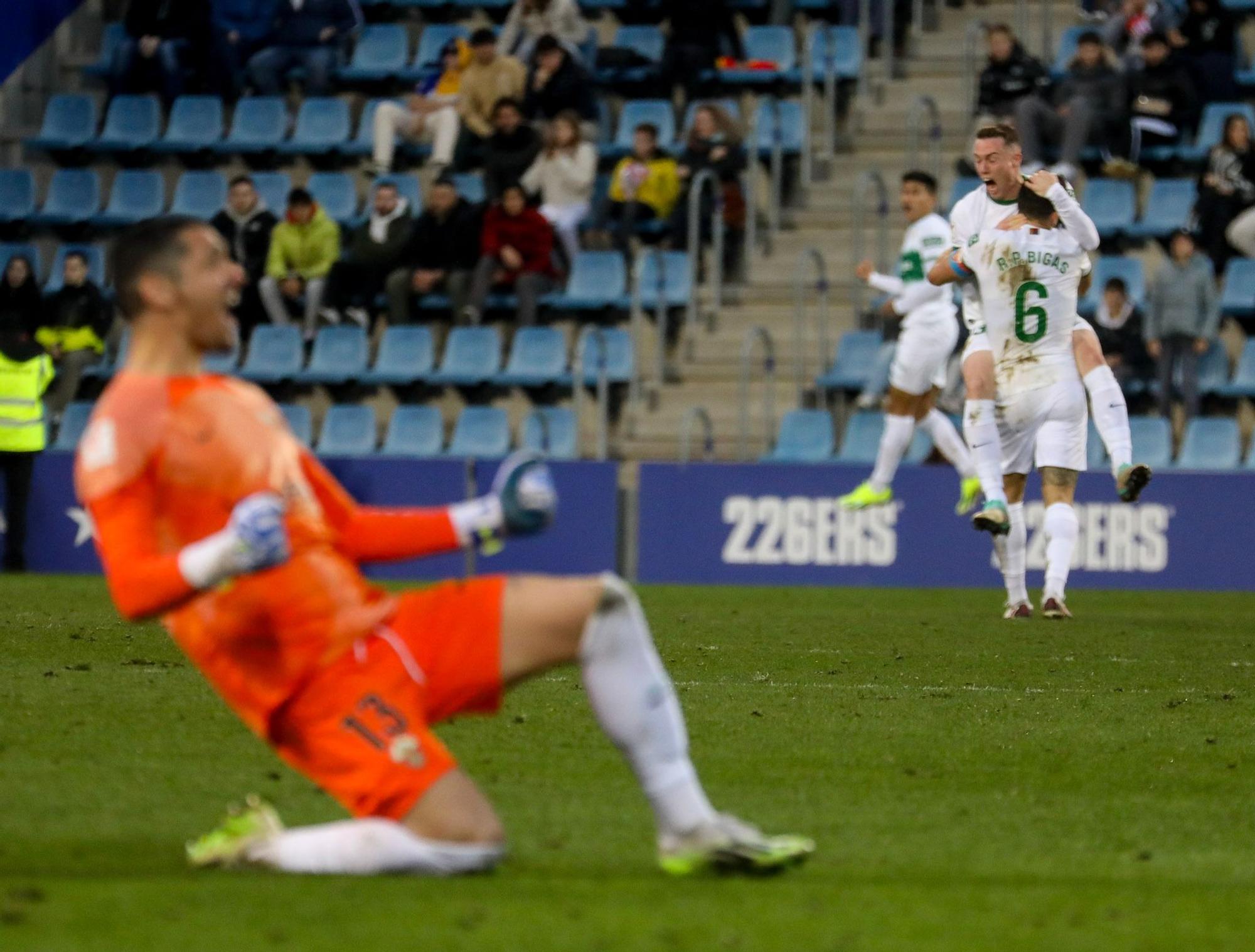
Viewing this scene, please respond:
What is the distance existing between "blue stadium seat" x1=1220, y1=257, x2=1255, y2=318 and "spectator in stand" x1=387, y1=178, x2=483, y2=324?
6.65 metres

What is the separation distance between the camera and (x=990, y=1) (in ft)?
72.7

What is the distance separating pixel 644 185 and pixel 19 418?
5.94 meters

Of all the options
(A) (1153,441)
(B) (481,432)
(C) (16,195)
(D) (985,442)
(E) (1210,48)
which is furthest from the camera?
(C) (16,195)

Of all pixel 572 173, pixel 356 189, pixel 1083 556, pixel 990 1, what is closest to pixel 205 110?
pixel 356 189

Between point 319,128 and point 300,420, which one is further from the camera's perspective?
→ point 319,128

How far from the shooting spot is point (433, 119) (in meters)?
21.9

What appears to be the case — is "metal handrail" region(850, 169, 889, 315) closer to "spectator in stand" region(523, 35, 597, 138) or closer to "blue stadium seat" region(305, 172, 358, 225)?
"spectator in stand" region(523, 35, 597, 138)

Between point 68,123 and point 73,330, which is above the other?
point 68,123

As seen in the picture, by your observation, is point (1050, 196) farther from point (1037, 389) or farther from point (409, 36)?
point (409, 36)

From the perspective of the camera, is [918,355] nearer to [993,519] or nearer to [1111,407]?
[1111,407]

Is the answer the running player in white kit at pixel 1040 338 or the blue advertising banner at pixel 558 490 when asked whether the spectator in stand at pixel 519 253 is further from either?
the running player in white kit at pixel 1040 338

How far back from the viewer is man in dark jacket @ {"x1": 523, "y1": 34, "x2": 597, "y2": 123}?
69.9 feet

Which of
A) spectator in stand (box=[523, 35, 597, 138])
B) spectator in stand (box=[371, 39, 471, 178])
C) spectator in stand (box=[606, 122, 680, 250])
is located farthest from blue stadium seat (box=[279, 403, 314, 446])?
spectator in stand (box=[523, 35, 597, 138])

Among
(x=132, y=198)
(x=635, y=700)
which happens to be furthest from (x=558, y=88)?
(x=635, y=700)
